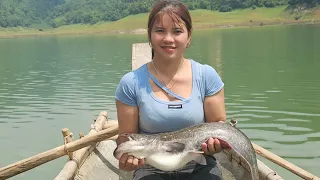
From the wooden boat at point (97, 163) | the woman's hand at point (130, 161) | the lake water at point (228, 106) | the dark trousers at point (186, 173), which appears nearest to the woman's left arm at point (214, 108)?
the dark trousers at point (186, 173)

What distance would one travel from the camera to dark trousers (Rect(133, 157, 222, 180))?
3160 mm

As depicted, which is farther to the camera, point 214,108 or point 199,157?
point 214,108

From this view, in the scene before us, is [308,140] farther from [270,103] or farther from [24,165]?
[24,165]

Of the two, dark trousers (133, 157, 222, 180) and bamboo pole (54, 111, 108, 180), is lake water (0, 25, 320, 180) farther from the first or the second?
dark trousers (133, 157, 222, 180)

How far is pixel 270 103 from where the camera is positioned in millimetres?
12109

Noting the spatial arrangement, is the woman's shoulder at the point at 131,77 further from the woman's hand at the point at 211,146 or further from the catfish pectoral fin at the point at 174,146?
the woman's hand at the point at 211,146

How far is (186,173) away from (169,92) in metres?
0.65

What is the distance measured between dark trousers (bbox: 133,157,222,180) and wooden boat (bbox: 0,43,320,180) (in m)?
1.19

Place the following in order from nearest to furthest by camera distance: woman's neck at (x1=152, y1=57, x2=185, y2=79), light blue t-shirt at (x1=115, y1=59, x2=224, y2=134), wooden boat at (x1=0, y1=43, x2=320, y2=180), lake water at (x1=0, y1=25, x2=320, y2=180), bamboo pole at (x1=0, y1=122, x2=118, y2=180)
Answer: light blue t-shirt at (x1=115, y1=59, x2=224, y2=134), woman's neck at (x1=152, y1=57, x2=185, y2=79), wooden boat at (x1=0, y1=43, x2=320, y2=180), bamboo pole at (x1=0, y1=122, x2=118, y2=180), lake water at (x1=0, y1=25, x2=320, y2=180)

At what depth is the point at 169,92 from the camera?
3.18 meters

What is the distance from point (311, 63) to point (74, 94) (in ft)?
38.8

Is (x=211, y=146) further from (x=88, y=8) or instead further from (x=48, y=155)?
(x=88, y=8)

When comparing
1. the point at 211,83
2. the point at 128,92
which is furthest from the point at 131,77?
the point at 211,83

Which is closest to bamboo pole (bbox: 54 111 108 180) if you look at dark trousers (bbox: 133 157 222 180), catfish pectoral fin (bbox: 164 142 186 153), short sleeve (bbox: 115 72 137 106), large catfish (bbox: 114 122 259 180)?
dark trousers (bbox: 133 157 222 180)
